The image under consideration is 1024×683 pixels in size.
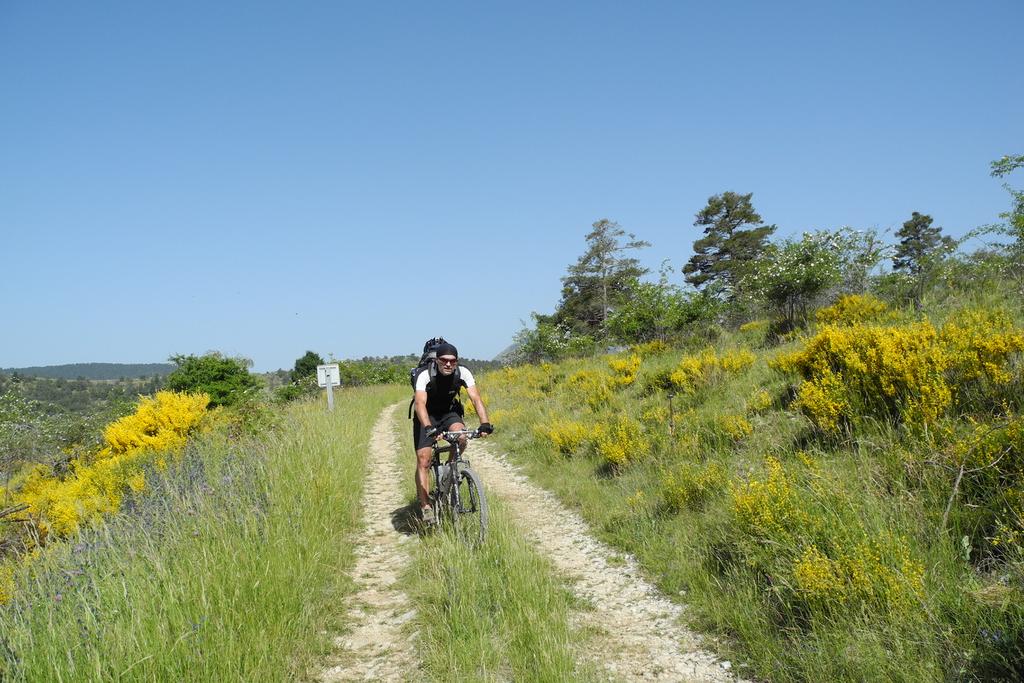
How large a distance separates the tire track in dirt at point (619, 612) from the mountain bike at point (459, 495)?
761mm

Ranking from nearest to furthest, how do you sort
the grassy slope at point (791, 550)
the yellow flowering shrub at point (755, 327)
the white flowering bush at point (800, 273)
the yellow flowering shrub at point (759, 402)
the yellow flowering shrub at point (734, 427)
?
the grassy slope at point (791, 550), the yellow flowering shrub at point (734, 427), the yellow flowering shrub at point (759, 402), the white flowering bush at point (800, 273), the yellow flowering shrub at point (755, 327)

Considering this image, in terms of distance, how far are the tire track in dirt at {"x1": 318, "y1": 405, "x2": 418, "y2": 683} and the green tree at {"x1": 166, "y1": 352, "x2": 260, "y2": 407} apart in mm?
12585

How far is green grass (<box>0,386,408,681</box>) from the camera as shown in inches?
111

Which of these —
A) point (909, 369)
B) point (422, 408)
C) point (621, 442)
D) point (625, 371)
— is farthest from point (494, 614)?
point (625, 371)

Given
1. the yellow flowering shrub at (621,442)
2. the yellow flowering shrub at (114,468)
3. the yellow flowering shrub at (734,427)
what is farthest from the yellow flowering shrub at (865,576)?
the yellow flowering shrub at (114,468)

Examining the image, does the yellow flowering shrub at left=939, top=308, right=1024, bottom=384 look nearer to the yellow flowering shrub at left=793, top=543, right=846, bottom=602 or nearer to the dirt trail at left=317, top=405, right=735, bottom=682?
the yellow flowering shrub at left=793, top=543, right=846, bottom=602

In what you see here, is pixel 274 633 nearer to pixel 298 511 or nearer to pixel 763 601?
pixel 298 511

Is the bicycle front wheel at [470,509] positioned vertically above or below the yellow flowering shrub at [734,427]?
below

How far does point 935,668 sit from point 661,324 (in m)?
18.7

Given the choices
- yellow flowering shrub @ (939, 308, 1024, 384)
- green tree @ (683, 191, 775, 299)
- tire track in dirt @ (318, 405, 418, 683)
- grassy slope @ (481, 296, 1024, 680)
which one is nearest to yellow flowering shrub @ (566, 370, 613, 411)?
grassy slope @ (481, 296, 1024, 680)

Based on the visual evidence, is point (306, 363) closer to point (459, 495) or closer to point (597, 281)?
point (597, 281)

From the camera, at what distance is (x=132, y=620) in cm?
295

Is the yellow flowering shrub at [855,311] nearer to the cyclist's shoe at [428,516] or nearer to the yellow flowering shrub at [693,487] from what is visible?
the yellow flowering shrub at [693,487]

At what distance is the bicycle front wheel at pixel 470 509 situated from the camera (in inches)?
200
